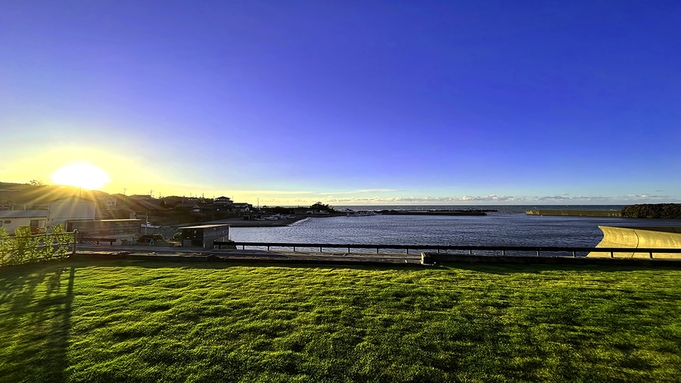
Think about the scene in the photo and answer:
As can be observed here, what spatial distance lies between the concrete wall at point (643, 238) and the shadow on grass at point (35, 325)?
23.9 m

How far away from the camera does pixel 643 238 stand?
19.6 metres

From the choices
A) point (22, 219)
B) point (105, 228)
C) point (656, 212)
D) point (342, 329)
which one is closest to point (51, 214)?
point (22, 219)

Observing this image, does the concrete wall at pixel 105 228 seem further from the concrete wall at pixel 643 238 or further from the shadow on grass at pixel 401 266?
the concrete wall at pixel 643 238

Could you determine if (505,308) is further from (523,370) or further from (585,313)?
(523,370)

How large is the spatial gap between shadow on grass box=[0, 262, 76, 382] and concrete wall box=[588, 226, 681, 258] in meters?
23.9

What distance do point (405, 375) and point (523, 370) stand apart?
1676 mm

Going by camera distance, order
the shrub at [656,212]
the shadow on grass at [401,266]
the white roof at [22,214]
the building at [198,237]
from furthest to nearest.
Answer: the shrub at [656,212], the white roof at [22,214], the building at [198,237], the shadow on grass at [401,266]

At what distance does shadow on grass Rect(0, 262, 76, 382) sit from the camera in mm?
4273

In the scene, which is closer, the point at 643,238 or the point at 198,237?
the point at 198,237

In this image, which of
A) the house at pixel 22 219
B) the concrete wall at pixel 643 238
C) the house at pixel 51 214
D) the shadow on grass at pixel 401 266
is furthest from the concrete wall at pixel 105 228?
the concrete wall at pixel 643 238

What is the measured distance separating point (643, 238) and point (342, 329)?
24296 mm

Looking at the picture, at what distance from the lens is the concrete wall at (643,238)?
17216 mm

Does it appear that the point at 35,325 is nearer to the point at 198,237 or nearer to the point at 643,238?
the point at 198,237

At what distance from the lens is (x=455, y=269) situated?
34.9ft
